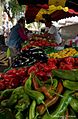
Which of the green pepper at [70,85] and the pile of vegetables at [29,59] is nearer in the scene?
the green pepper at [70,85]

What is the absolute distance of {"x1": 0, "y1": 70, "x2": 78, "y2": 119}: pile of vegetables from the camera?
8.55 feet

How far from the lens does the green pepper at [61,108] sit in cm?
256

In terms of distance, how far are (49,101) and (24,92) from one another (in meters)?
0.29

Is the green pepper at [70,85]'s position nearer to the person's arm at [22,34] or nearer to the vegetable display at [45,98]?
the vegetable display at [45,98]

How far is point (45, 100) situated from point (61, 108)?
0.56 feet

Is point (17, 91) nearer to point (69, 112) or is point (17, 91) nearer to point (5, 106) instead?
point (5, 106)

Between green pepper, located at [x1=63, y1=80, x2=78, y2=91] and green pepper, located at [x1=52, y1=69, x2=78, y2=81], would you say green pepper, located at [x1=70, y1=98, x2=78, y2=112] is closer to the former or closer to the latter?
green pepper, located at [x1=63, y1=80, x2=78, y2=91]

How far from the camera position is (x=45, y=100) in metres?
2.70

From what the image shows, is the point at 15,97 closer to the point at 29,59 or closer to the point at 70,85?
the point at 70,85

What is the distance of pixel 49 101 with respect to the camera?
2652 mm

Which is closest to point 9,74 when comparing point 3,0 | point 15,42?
point 15,42

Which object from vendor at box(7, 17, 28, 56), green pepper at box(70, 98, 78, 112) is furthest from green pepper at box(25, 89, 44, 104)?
vendor at box(7, 17, 28, 56)

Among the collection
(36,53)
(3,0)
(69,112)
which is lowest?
(3,0)

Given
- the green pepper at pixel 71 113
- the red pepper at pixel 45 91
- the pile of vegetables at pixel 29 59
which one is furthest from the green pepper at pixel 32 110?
the pile of vegetables at pixel 29 59
